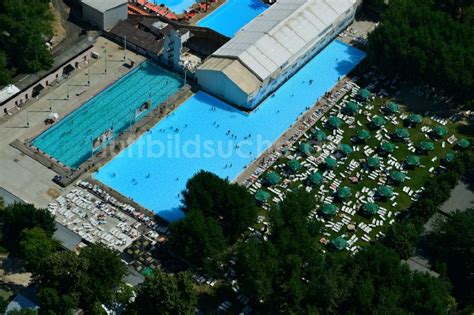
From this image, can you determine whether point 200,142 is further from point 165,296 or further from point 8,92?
point 165,296

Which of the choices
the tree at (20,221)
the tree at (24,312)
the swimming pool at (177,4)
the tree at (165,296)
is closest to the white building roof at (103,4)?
the swimming pool at (177,4)

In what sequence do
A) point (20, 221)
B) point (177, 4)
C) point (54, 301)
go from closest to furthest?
point (54, 301) < point (20, 221) < point (177, 4)

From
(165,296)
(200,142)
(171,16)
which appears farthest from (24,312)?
(171,16)

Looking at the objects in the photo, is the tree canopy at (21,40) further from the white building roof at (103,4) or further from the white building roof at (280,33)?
the white building roof at (280,33)

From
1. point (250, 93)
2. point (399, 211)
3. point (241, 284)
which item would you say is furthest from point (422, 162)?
point (241, 284)

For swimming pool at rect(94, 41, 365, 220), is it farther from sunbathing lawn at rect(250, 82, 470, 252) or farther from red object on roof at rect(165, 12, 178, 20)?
red object on roof at rect(165, 12, 178, 20)
